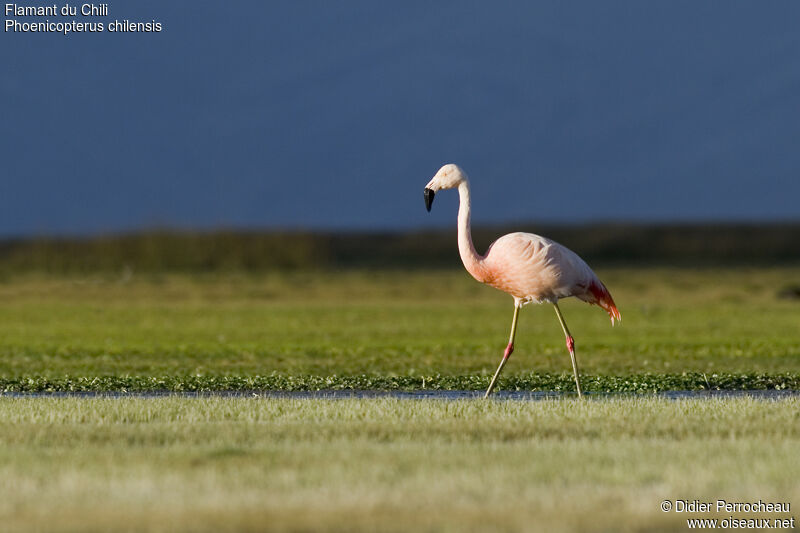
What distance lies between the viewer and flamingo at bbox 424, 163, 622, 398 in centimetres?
1519

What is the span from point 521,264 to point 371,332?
1885 cm

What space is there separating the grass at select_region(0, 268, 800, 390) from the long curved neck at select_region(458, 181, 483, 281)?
251 cm

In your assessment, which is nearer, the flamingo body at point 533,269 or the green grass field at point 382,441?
the green grass field at point 382,441

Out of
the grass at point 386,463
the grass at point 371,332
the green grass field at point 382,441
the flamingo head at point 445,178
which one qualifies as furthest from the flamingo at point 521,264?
the grass at point 371,332

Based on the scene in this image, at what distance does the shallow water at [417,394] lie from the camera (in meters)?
15.9

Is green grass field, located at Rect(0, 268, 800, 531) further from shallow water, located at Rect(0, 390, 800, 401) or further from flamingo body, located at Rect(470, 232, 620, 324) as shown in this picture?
flamingo body, located at Rect(470, 232, 620, 324)

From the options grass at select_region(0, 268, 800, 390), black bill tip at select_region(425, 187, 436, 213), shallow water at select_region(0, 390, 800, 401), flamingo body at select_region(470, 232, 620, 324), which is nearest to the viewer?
flamingo body at select_region(470, 232, 620, 324)

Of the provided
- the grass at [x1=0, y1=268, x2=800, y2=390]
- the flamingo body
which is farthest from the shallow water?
the flamingo body

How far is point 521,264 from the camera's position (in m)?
15.2

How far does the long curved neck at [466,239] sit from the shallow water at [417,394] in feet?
4.87

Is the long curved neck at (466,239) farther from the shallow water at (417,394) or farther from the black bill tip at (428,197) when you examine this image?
the shallow water at (417,394)

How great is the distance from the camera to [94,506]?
27.9 feet

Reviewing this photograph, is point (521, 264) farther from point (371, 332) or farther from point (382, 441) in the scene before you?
point (371, 332)

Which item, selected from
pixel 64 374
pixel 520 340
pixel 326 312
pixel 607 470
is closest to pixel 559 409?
pixel 607 470
